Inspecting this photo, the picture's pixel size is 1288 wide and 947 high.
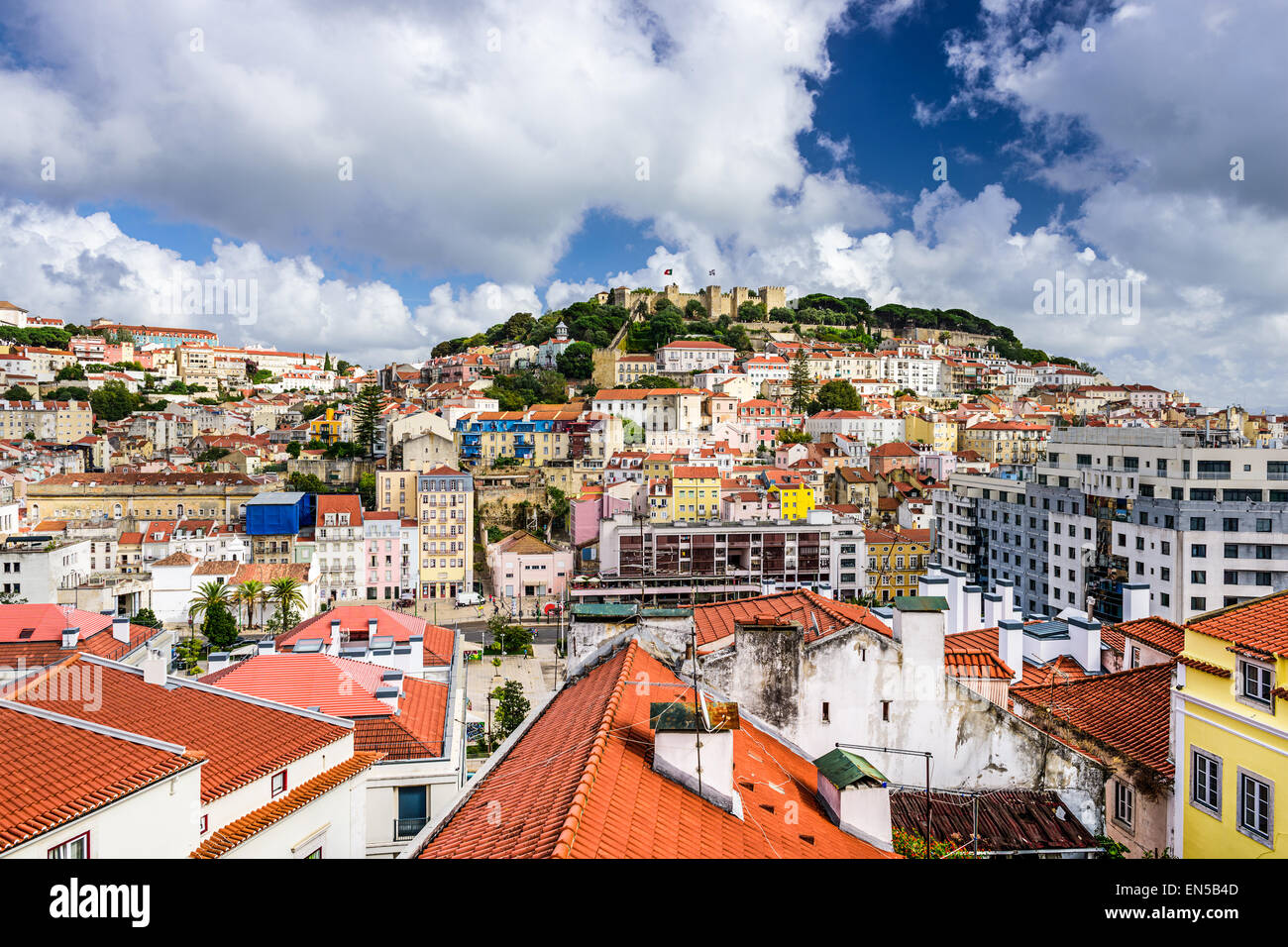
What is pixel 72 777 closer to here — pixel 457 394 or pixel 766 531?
pixel 766 531

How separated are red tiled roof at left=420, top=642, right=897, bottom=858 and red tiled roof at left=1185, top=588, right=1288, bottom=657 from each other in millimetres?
2804

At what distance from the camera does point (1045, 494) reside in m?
36.3

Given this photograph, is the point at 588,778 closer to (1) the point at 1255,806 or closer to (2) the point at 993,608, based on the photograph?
(1) the point at 1255,806

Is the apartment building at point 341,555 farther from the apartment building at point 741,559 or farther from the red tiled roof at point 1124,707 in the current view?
the red tiled roof at point 1124,707

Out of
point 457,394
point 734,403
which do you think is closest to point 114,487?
point 457,394

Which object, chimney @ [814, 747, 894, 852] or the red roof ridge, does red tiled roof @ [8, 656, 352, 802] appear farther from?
chimney @ [814, 747, 894, 852]

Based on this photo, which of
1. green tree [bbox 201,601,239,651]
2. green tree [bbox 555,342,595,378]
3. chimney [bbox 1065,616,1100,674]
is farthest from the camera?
green tree [bbox 555,342,595,378]

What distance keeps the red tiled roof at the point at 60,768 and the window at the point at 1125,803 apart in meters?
7.39

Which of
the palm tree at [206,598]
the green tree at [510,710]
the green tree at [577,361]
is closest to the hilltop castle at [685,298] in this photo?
the green tree at [577,361]

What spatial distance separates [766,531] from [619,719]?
40087mm

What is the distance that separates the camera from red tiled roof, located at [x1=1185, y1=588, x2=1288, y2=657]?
208 inches

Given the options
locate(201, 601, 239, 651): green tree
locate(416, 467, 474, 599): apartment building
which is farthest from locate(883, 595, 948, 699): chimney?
locate(416, 467, 474, 599): apartment building

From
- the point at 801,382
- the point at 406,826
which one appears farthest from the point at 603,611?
the point at 801,382
